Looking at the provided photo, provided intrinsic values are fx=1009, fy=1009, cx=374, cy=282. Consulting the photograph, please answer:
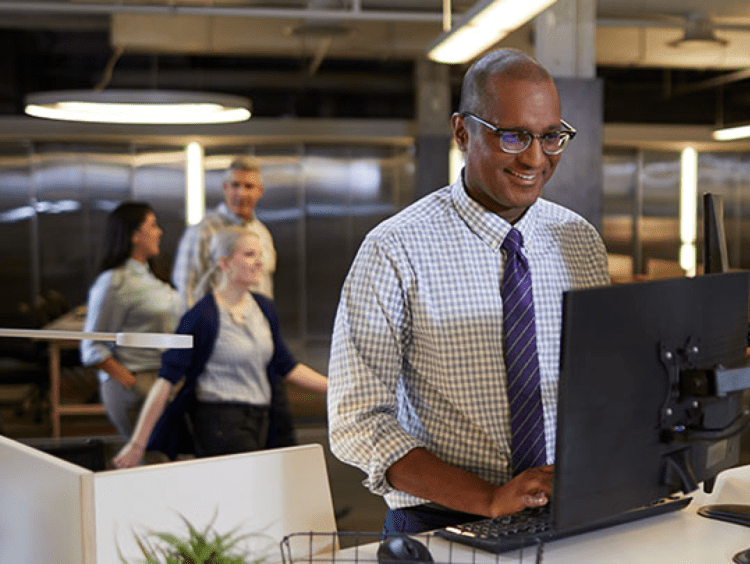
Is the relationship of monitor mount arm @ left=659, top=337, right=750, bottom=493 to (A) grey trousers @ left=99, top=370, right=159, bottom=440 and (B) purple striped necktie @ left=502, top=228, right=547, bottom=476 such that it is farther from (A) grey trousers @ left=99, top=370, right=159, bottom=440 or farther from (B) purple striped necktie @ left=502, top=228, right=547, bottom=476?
(A) grey trousers @ left=99, top=370, right=159, bottom=440

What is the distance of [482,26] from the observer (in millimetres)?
4602

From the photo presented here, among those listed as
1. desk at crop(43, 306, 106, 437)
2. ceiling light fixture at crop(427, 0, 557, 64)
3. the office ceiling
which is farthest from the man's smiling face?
the office ceiling

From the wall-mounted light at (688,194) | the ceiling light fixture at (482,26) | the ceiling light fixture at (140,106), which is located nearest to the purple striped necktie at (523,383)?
the ceiling light fixture at (482,26)

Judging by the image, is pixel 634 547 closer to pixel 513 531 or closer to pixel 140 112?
pixel 513 531

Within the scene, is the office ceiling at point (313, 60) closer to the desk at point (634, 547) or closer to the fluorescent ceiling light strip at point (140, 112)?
the fluorescent ceiling light strip at point (140, 112)

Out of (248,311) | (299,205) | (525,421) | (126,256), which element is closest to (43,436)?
(126,256)

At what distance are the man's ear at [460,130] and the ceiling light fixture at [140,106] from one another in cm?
433

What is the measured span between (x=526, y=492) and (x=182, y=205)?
11.6 metres

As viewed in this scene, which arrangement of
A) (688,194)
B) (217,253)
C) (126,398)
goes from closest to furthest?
(217,253) → (126,398) → (688,194)

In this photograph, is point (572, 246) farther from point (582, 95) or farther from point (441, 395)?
point (582, 95)

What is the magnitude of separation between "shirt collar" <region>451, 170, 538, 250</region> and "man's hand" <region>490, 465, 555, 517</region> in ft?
1.59

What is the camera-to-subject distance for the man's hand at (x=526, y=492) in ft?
5.69

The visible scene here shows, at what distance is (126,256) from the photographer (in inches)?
199

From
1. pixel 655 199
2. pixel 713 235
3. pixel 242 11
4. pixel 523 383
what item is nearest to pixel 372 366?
pixel 523 383
